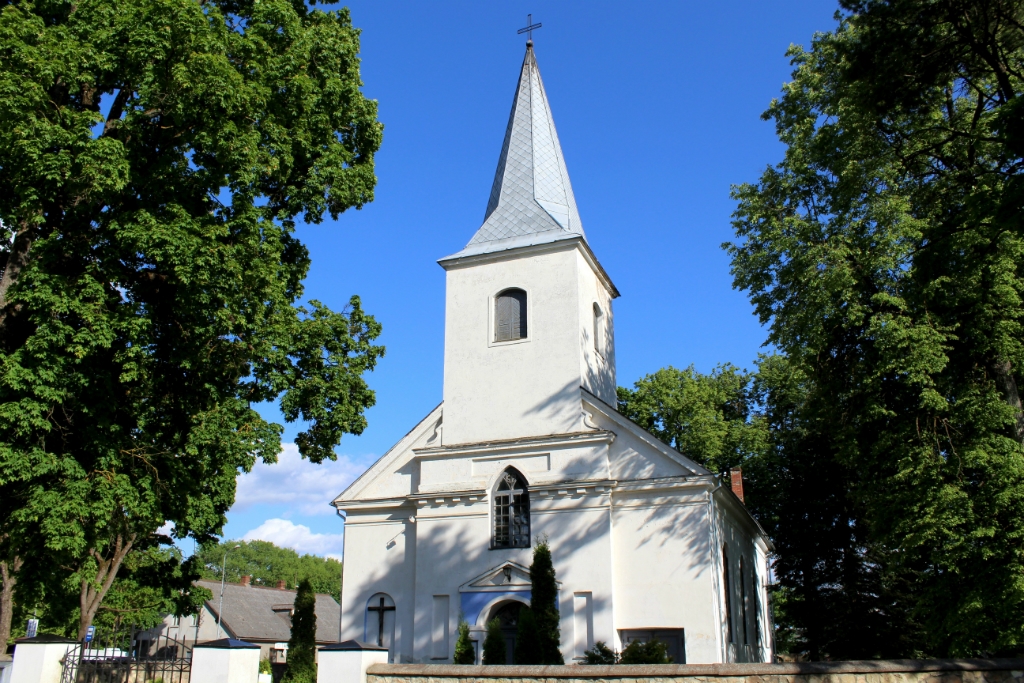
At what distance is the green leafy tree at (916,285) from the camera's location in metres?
13.8

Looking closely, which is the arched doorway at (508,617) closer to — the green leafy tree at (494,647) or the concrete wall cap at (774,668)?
the green leafy tree at (494,647)

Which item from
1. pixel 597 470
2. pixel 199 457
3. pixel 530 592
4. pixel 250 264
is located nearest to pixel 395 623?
pixel 530 592

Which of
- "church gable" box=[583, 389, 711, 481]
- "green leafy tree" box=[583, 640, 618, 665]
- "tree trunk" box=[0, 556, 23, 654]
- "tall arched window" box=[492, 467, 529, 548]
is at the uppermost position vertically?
"church gable" box=[583, 389, 711, 481]

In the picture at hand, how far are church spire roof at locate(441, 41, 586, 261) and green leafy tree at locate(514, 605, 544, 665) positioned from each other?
920 cm

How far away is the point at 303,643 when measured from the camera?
19.9m

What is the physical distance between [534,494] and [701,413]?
55.8 feet

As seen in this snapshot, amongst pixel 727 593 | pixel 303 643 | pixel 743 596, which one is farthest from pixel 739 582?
pixel 303 643

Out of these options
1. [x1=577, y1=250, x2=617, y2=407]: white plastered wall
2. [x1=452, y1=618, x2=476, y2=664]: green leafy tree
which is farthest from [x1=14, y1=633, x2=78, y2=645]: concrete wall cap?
[x1=577, y1=250, x2=617, y2=407]: white plastered wall

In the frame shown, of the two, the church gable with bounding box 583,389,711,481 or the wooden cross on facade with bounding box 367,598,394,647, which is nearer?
the church gable with bounding box 583,389,711,481

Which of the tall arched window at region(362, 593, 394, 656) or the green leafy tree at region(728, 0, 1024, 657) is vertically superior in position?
the green leafy tree at region(728, 0, 1024, 657)

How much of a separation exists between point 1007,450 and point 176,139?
14950 mm

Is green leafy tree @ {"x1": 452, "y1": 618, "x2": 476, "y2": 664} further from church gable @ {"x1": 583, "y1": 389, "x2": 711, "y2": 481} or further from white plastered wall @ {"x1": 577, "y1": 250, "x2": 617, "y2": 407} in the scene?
white plastered wall @ {"x1": 577, "y1": 250, "x2": 617, "y2": 407}

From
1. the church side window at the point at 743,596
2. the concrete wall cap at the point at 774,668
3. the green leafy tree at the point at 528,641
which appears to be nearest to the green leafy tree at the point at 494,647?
the green leafy tree at the point at 528,641

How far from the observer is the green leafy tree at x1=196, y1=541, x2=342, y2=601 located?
294 ft
